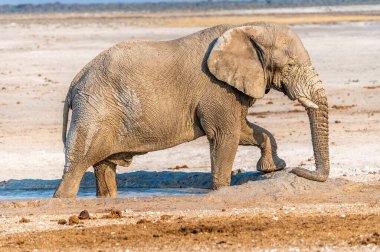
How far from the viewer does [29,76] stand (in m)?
29.3

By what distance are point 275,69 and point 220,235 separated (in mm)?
4105

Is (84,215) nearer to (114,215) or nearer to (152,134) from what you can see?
(114,215)

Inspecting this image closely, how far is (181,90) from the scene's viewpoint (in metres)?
13.6

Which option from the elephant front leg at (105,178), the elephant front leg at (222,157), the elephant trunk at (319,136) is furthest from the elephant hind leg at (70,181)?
the elephant trunk at (319,136)

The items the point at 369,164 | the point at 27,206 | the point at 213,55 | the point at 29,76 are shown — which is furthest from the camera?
the point at 29,76

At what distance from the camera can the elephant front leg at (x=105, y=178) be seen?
46.2 feet

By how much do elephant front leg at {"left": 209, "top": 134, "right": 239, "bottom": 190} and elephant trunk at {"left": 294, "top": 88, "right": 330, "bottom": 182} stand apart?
0.81 m

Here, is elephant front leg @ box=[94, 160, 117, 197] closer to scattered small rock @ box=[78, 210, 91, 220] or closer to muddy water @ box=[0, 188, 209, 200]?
muddy water @ box=[0, 188, 209, 200]

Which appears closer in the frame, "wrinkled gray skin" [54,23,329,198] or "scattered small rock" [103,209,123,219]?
"scattered small rock" [103,209,123,219]

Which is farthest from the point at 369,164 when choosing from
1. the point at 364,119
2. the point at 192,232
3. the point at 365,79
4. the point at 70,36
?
the point at 70,36

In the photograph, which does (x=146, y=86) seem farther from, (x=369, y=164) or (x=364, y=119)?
(x=364, y=119)

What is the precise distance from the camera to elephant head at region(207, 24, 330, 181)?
1315 centimetres

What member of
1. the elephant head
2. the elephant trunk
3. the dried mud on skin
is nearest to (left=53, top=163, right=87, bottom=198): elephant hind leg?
the elephant head

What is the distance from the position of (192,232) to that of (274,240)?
2.71 feet
